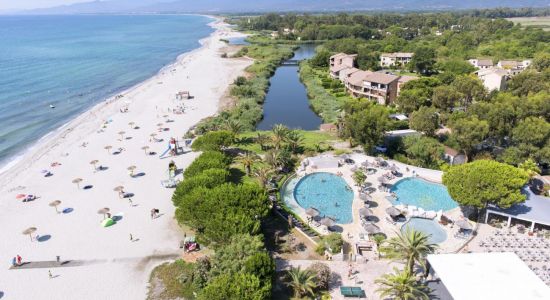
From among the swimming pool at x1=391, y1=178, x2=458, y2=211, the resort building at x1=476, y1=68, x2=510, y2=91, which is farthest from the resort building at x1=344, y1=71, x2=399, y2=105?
the swimming pool at x1=391, y1=178, x2=458, y2=211

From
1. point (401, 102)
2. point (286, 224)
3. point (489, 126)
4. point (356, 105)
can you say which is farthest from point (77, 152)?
point (489, 126)

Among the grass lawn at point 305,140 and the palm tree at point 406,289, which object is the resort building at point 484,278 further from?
the grass lawn at point 305,140

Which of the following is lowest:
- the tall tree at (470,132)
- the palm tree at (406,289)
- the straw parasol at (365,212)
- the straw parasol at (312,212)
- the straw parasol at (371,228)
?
the straw parasol at (371,228)

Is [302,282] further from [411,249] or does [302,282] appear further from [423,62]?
[423,62]

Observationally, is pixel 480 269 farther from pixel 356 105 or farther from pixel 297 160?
pixel 356 105

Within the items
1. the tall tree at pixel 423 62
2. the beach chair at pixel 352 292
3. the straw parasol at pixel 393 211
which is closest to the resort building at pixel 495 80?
the tall tree at pixel 423 62
